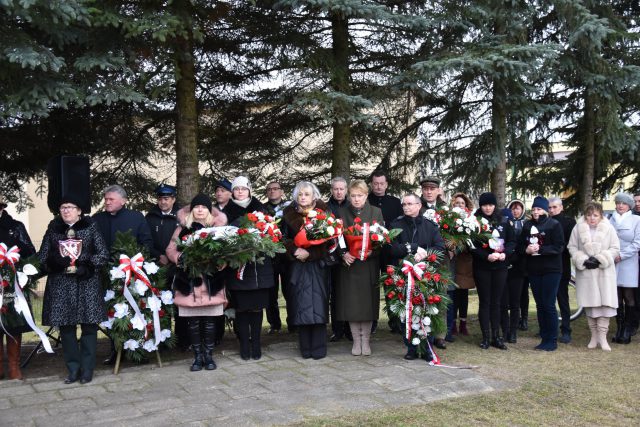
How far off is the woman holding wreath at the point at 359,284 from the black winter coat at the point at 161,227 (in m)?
2.18

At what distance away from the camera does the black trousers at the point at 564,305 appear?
8.61 metres

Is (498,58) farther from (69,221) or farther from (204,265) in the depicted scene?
(69,221)

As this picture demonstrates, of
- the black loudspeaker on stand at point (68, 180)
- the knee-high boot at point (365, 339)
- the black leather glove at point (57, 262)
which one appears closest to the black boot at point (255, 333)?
the knee-high boot at point (365, 339)

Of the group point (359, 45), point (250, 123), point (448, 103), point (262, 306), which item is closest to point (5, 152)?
point (250, 123)

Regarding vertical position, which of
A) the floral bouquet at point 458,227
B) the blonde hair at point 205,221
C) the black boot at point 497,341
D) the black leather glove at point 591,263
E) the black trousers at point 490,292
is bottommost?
the black boot at point 497,341

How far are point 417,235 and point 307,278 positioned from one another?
56.0 inches

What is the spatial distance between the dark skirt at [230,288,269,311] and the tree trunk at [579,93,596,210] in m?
8.92

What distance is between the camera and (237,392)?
5926mm

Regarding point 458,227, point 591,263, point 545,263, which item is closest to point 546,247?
point 545,263

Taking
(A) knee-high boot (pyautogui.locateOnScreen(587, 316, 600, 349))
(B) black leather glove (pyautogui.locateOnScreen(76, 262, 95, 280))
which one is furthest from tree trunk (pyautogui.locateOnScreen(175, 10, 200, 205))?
(A) knee-high boot (pyautogui.locateOnScreen(587, 316, 600, 349))

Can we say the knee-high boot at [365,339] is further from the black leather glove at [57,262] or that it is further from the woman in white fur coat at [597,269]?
the black leather glove at [57,262]

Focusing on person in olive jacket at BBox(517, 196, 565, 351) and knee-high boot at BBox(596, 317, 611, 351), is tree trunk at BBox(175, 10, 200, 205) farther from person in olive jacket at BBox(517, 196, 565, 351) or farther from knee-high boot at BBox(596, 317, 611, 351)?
knee-high boot at BBox(596, 317, 611, 351)

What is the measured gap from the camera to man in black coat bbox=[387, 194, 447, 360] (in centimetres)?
726

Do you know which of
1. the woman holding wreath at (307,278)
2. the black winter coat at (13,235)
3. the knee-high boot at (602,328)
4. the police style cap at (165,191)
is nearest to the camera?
the black winter coat at (13,235)
